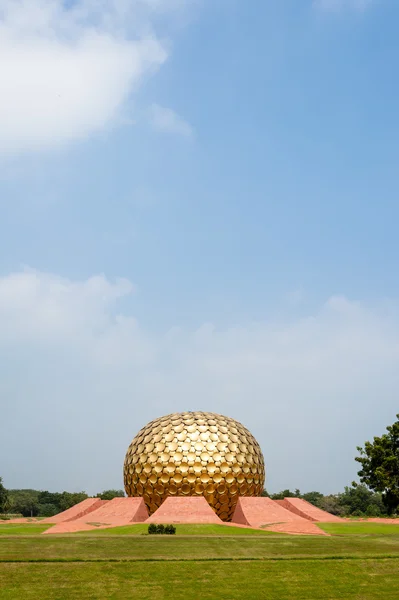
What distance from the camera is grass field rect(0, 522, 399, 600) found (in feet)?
38.7

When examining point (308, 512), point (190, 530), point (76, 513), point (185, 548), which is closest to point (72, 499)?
point (76, 513)

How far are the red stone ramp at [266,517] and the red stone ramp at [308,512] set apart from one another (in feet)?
8.27

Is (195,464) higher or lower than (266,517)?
higher

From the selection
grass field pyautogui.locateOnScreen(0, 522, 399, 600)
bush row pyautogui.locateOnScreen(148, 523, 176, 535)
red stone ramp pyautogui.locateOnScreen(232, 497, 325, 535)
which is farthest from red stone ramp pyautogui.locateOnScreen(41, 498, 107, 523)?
grass field pyautogui.locateOnScreen(0, 522, 399, 600)

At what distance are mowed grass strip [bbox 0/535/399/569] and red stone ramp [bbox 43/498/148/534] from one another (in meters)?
8.20

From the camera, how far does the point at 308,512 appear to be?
3241cm

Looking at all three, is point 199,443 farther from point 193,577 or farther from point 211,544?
point 193,577

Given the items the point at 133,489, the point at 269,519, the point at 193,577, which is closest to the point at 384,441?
the point at 269,519

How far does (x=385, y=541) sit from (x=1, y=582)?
513 inches

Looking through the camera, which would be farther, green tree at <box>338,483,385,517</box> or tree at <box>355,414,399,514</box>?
green tree at <box>338,483,385,517</box>

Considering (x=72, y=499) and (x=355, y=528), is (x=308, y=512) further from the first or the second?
(x=72, y=499)

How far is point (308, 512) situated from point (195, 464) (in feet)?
23.9

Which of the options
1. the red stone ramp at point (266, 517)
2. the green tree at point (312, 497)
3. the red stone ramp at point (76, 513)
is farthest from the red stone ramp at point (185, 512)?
the green tree at point (312, 497)

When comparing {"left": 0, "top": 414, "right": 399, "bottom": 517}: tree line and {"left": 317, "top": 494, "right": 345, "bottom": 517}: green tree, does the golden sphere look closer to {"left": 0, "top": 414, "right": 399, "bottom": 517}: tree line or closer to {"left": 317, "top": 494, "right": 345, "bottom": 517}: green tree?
{"left": 0, "top": 414, "right": 399, "bottom": 517}: tree line
